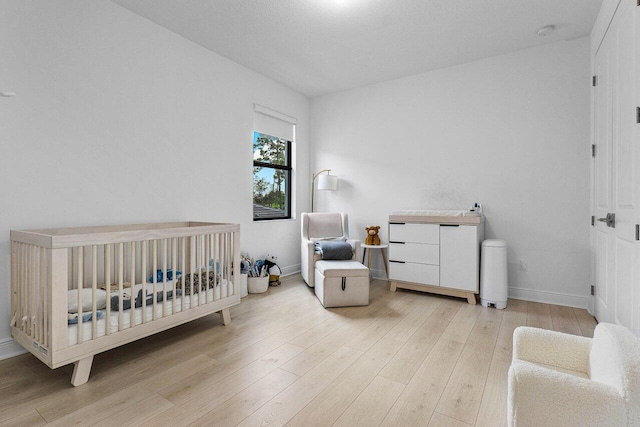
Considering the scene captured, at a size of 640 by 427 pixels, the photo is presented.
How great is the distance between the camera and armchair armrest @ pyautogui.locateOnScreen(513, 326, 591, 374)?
4.18 feet

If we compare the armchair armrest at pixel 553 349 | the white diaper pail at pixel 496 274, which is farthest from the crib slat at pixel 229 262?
the white diaper pail at pixel 496 274

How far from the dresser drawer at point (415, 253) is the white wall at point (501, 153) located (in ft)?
1.87

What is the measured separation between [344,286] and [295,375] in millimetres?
1224

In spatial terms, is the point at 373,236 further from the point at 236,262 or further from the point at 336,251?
the point at 236,262

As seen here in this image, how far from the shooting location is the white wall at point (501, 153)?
9.64 feet

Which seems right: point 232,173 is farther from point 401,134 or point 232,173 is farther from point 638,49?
point 638,49

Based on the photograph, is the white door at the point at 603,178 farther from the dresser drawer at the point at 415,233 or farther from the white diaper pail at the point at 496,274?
the dresser drawer at the point at 415,233

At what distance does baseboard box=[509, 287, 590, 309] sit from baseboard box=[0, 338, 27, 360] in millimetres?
4037

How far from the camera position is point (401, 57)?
3295 mm

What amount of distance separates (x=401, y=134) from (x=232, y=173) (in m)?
2.06

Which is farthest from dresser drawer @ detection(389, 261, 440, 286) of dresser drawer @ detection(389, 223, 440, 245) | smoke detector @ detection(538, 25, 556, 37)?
smoke detector @ detection(538, 25, 556, 37)

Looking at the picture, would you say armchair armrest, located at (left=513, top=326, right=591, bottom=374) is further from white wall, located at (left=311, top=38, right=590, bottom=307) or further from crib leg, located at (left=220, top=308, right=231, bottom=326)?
white wall, located at (left=311, top=38, right=590, bottom=307)

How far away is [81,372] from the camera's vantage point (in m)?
1.67

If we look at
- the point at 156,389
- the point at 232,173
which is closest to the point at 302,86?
the point at 232,173
